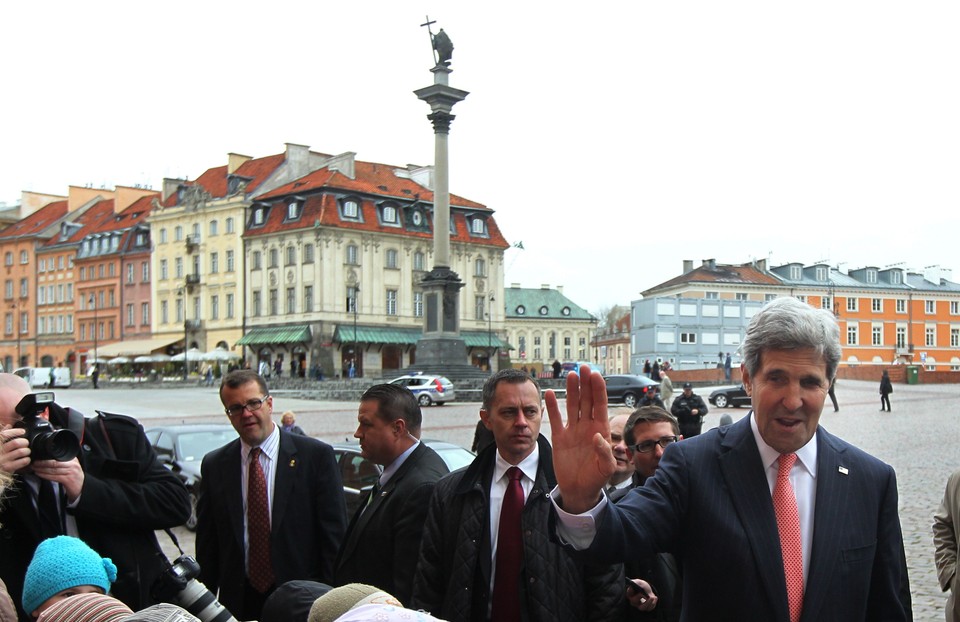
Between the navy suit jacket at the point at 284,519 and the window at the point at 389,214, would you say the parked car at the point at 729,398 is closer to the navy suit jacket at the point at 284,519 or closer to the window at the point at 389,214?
the navy suit jacket at the point at 284,519

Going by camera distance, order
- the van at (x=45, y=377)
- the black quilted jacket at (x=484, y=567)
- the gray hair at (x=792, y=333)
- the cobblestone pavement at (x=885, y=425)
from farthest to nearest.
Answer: the van at (x=45, y=377)
the cobblestone pavement at (x=885, y=425)
the black quilted jacket at (x=484, y=567)
the gray hair at (x=792, y=333)

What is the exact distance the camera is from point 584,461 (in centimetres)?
272

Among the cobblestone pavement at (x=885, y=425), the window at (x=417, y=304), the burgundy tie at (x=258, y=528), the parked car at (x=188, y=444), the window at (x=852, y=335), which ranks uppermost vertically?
the window at (x=417, y=304)

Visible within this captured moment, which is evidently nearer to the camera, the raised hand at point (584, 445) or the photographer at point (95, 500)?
the raised hand at point (584, 445)

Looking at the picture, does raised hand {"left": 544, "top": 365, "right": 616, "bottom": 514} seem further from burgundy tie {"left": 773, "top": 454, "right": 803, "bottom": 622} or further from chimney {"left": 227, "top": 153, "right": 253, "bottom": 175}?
chimney {"left": 227, "top": 153, "right": 253, "bottom": 175}

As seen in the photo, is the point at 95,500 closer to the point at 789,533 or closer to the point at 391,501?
the point at 391,501

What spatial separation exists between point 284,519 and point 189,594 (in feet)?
6.57

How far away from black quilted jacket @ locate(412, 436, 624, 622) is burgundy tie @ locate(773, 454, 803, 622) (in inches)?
34.6

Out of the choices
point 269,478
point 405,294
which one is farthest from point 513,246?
point 269,478

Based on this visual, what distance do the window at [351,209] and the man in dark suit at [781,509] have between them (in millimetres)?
68835

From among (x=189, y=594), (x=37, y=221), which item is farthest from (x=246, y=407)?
(x=37, y=221)

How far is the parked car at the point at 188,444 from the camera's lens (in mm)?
13383

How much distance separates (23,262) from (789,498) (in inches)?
3972

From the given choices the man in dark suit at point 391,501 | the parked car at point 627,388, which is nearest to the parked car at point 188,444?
the man in dark suit at point 391,501
